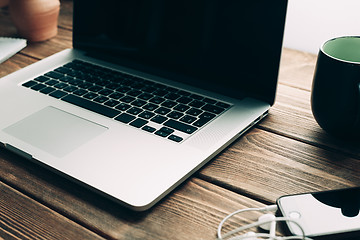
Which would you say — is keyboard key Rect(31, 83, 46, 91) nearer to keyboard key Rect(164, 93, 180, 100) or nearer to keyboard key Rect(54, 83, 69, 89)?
keyboard key Rect(54, 83, 69, 89)

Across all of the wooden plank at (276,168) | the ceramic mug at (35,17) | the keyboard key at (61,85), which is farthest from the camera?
the ceramic mug at (35,17)

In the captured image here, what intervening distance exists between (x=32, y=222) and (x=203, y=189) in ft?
0.68

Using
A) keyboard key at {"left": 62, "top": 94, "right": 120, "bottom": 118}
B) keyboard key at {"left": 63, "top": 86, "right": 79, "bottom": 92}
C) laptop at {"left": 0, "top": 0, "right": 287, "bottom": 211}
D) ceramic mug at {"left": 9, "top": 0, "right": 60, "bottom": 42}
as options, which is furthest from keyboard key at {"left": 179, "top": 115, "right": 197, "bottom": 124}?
ceramic mug at {"left": 9, "top": 0, "right": 60, "bottom": 42}

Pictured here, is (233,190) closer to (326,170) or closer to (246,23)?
(326,170)

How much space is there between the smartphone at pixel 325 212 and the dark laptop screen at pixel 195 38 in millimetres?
214

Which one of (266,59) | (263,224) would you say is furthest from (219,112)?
(263,224)

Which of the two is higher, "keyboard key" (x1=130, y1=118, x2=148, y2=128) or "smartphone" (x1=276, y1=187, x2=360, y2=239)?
"keyboard key" (x1=130, y1=118, x2=148, y2=128)

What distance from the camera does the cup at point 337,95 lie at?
56cm

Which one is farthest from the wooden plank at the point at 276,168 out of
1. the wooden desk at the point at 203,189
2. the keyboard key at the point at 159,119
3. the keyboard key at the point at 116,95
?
the keyboard key at the point at 116,95

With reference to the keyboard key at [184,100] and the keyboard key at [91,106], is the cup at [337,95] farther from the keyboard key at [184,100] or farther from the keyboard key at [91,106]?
the keyboard key at [91,106]

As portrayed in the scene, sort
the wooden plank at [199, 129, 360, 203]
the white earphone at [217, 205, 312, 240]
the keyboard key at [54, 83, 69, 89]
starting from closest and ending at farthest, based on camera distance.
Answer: the white earphone at [217, 205, 312, 240], the wooden plank at [199, 129, 360, 203], the keyboard key at [54, 83, 69, 89]

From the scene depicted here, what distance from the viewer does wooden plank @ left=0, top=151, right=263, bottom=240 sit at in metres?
0.47

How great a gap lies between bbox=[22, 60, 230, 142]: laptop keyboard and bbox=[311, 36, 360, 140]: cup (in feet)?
0.47

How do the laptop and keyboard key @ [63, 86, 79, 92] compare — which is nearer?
the laptop
